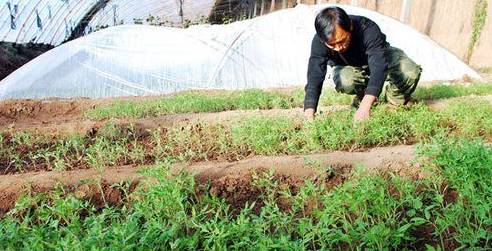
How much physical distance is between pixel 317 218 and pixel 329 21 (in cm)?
155

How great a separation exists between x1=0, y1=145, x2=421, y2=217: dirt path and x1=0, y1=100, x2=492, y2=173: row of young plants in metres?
0.35

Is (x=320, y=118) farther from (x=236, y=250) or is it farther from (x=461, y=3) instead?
(x=461, y=3)

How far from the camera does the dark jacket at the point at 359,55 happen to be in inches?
170

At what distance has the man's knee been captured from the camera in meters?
5.16

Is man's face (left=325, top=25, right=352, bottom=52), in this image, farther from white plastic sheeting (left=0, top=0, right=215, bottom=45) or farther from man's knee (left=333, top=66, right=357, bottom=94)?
white plastic sheeting (left=0, top=0, right=215, bottom=45)

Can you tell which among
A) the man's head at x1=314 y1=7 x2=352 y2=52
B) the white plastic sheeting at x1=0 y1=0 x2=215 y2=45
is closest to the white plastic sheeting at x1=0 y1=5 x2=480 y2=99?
the man's head at x1=314 y1=7 x2=352 y2=52

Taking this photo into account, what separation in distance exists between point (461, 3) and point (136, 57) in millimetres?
6624

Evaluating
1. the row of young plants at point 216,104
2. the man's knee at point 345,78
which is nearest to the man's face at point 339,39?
the man's knee at point 345,78

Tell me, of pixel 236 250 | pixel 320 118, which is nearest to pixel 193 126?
pixel 320 118

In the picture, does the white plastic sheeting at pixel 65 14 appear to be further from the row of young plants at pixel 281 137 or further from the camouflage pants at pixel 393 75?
the camouflage pants at pixel 393 75

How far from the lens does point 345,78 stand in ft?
17.1

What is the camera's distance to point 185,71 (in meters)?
10.3

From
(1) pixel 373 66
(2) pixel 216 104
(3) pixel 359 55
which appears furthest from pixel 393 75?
(2) pixel 216 104

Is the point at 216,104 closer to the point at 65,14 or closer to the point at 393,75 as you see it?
the point at 393,75
